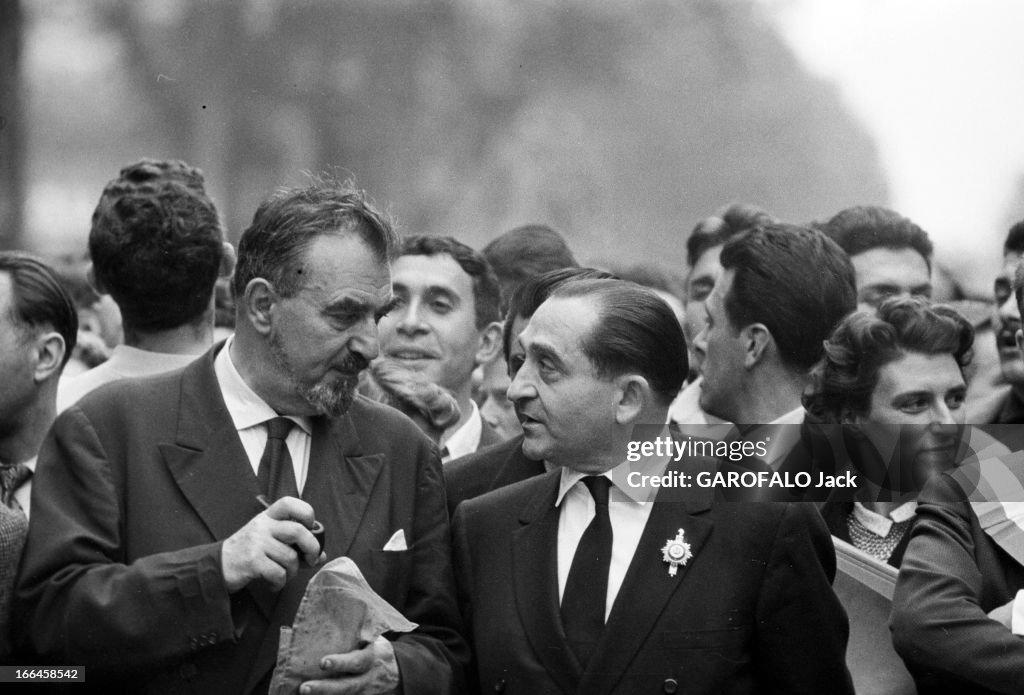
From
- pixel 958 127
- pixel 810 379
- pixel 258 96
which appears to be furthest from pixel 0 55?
pixel 958 127

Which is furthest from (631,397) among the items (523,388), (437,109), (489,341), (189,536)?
(437,109)

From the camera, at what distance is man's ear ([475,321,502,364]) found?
5494 millimetres

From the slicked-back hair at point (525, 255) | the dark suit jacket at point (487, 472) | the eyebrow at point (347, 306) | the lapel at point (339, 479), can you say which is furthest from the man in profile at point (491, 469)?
the slicked-back hair at point (525, 255)

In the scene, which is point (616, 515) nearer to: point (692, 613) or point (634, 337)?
point (692, 613)

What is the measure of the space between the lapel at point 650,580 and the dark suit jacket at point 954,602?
1.62 feet

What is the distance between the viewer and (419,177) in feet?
20.3

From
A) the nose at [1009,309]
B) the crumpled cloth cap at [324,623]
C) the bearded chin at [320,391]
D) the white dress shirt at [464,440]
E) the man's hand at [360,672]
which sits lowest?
the man's hand at [360,672]

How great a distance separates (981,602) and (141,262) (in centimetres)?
267

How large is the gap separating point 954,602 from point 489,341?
2.76 meters

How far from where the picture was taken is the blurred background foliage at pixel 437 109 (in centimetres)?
586

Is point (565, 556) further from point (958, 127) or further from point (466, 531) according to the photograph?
point (958, 127)

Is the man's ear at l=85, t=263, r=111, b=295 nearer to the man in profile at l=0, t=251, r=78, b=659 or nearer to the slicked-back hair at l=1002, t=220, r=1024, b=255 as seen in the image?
the man in profile at l=0, t=251, r=78, b=659

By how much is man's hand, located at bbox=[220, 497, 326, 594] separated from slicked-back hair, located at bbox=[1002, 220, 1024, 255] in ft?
9.73

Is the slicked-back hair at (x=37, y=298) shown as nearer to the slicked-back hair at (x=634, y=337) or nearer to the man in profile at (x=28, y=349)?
the man in profile at (x=28, y=349)
